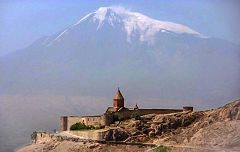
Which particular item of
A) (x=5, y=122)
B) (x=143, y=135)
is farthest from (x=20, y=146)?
(x=143, y=135)

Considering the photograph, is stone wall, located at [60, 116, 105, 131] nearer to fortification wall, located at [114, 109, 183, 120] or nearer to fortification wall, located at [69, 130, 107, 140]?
fortification wall, located at [114, 109, 183, 120]

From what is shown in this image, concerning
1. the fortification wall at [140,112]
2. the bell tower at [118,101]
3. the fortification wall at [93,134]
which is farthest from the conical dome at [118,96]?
the fortification wall at [93,134]

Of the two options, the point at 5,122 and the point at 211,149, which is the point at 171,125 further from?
the point at 5,122

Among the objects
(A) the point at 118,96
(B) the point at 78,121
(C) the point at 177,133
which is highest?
(A) the point at 118,96

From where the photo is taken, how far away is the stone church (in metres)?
24.9

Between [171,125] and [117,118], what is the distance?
231 centimetres

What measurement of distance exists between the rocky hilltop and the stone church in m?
0.45

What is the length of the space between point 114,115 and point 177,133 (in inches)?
114

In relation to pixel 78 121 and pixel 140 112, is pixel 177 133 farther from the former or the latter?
pixel 78 121

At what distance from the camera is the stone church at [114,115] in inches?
980

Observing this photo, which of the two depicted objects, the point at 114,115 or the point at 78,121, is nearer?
the point at 114,115

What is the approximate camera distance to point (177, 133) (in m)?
22.7

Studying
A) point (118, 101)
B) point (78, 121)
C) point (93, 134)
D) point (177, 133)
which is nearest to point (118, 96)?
point (118, 101)

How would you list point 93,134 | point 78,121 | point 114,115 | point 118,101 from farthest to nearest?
point 118,101 < point 78,121 < point 114,115 < point 93,134
